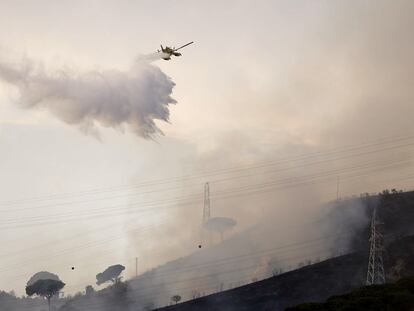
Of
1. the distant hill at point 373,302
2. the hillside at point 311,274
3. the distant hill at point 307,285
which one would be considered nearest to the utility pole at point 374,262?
the distant hill at point 307,285

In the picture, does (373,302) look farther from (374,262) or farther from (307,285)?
(307,285)

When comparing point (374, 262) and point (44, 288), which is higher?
point (44, 288)

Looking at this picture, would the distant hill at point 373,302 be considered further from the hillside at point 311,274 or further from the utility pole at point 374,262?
the hillside at point 311,274

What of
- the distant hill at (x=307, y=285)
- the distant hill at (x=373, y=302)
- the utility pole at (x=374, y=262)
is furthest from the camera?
the distant hill at (x=307, y=285)

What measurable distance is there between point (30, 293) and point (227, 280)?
247 ft

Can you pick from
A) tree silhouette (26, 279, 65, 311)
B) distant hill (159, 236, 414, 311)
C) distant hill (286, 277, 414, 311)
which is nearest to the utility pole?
distant hill (159, 236, 414, 311)

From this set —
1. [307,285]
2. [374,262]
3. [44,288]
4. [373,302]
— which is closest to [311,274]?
[307,285]

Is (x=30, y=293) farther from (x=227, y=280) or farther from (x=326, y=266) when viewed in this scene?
(x=326, y=266)

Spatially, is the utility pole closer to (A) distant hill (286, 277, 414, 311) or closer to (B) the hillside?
(B) the hillside

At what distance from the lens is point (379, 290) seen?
230 feet

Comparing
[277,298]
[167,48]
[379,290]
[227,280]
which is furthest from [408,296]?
[227,280]

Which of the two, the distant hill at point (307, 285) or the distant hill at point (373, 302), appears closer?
the distant hill at point (373, 302)

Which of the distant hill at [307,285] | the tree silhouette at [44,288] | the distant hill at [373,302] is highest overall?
the tree silhouette at [44,288]

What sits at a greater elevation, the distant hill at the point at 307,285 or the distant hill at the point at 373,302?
the distant hill at the point at 307,285
